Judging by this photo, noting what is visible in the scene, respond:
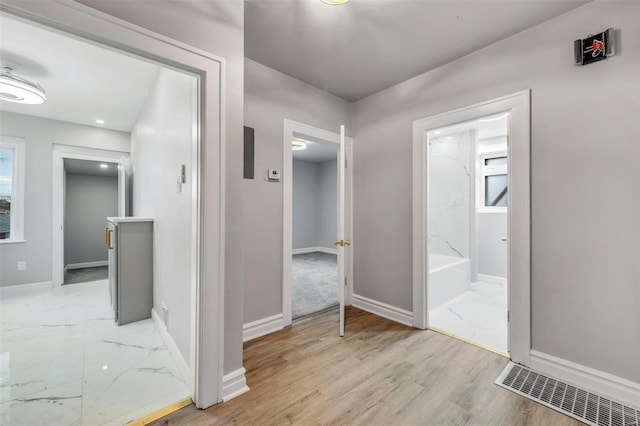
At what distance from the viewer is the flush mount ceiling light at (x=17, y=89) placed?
242 centimetres

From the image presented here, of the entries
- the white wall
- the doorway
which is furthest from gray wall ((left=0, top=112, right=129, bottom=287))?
the white wall

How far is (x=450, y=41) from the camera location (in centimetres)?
209

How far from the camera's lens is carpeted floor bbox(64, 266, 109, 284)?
4.50 metres

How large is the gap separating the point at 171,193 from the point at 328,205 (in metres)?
5.67

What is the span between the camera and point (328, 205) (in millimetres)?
7672

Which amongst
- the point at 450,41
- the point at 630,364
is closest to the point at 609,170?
the point at 630,364

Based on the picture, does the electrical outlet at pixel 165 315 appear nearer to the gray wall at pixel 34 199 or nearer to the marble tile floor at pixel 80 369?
the marble tile floor at pixel 80 369

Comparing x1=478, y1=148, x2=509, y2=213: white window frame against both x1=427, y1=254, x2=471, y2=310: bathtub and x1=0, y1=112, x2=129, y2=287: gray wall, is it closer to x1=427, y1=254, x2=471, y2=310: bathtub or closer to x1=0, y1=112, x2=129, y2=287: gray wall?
x1=427, y1=254, x2=471, y2=310: bathtub

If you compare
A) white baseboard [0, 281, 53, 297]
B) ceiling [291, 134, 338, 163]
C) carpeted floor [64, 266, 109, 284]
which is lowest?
carpeted floor [64, 266, 109, 284]

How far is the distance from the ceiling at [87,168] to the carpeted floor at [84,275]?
208cm

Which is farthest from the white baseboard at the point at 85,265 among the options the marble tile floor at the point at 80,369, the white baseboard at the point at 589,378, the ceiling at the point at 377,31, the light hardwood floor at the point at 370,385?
the white baseboard at the point at 589,378

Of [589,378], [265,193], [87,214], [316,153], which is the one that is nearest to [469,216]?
[589,378]

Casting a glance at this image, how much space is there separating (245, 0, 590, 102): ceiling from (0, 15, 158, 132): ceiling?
112 cm

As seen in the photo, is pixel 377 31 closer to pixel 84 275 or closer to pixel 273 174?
pixel 273 174
